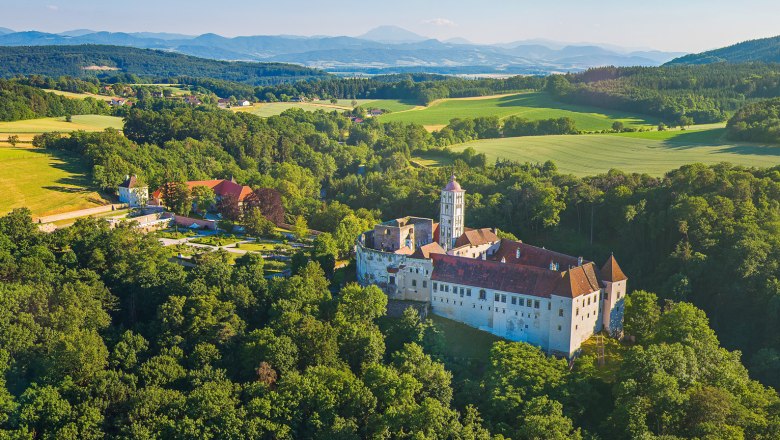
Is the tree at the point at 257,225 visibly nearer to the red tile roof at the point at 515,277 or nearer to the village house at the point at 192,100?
the red tile roof at the point at 515,277

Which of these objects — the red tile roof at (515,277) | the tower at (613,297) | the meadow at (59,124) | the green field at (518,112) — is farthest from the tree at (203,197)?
the green field at (518,112)

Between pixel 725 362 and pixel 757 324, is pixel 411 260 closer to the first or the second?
pixel 725 362

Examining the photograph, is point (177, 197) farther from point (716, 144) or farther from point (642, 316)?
point (716, 144)

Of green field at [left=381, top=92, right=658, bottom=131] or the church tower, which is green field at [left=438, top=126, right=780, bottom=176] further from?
the church tower

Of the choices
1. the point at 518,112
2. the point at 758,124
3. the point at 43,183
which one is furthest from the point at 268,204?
the point at 518,112

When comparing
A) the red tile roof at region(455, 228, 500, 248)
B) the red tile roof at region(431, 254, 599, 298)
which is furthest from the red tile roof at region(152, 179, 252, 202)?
the red tile roof at region(431, 254, 599, 298)
